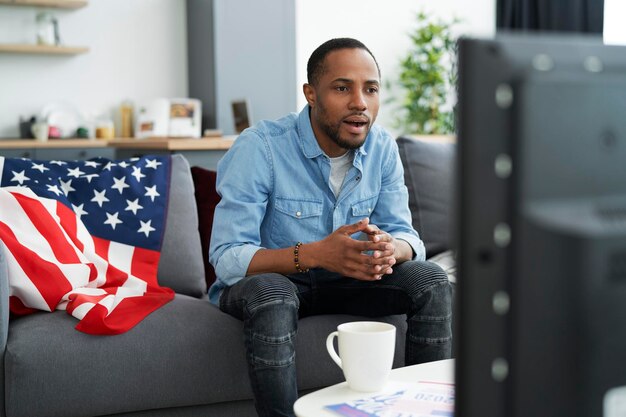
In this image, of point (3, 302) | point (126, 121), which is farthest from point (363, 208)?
point (126, 121)

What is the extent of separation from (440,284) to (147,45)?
4.01 metres

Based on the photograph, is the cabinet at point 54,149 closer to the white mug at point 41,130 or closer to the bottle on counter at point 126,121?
the white mug at point 41,130

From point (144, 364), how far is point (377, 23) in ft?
15.4

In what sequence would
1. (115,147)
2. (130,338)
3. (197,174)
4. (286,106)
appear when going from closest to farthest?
(130,338)
(197,174)
(115,147)
(286,106)

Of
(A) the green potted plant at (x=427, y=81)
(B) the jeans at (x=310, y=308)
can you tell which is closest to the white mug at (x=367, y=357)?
(B) the jeans at (x=310, y=308)

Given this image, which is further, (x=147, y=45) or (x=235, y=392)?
(x=147, y=45)

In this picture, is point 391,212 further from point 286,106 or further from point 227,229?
point 286,106

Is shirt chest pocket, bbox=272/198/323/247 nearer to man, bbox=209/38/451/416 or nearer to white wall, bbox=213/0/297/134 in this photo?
Answer: man, bbox=209/38/451/416

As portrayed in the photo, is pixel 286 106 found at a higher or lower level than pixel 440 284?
higher

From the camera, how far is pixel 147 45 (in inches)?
212

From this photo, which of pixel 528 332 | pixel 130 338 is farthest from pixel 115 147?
Result: pixel 528 332

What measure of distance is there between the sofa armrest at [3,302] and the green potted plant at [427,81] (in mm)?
4393

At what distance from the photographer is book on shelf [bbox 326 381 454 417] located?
1.15 metres

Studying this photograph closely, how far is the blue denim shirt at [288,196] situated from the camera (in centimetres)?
190
